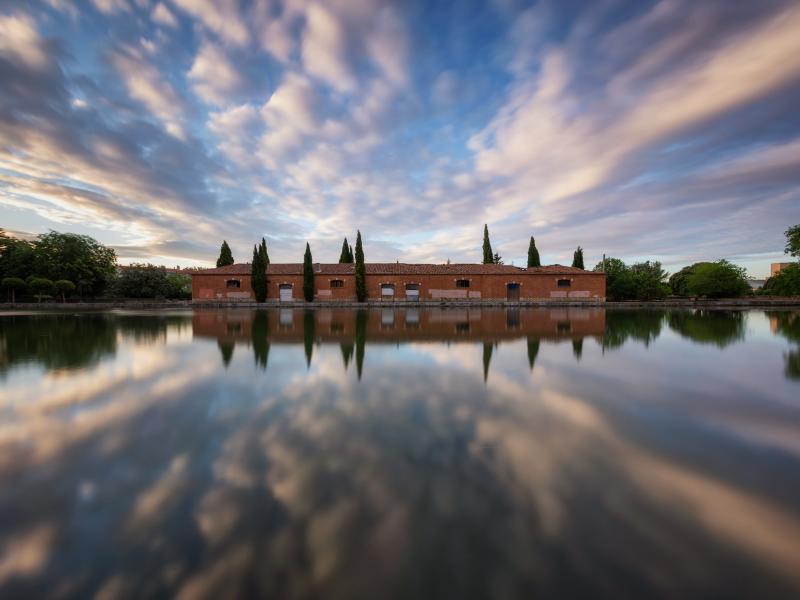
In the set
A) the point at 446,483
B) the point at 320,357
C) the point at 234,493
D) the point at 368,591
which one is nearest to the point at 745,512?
the point at 446,483

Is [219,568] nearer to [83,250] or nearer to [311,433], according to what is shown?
[311,433]

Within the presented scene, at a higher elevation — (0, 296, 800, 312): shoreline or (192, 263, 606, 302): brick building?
(192, 263, 606, 302): brick building

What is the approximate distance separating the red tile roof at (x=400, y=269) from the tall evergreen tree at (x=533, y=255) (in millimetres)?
3051

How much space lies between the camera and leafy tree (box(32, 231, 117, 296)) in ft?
145

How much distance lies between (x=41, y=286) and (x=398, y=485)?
54884 mm

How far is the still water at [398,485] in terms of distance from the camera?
2.53 meters

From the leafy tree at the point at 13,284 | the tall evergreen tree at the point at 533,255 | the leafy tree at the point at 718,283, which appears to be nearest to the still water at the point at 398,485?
the tall evergreen tree at the point at 533,255

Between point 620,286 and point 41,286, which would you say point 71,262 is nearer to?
point 41,286

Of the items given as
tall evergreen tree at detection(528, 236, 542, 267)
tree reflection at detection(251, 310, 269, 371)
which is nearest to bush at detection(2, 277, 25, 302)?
tree reflection at detection(251, 310, 269, 371)

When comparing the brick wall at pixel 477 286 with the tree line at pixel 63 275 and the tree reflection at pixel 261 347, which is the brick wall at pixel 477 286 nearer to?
the tree line at pixel 63 275

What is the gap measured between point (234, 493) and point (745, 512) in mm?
4885

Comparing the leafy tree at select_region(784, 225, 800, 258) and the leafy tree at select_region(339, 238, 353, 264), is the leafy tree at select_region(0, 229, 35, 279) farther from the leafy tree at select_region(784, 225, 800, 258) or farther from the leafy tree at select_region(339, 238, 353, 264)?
the leafy tree at select_region(784, 225, 800, 258)

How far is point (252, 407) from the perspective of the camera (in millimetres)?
6059

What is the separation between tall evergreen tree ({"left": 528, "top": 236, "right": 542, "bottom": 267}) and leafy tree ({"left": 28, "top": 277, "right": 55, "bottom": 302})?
57.8m
